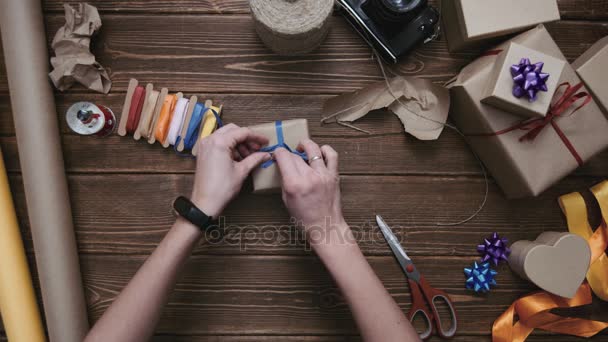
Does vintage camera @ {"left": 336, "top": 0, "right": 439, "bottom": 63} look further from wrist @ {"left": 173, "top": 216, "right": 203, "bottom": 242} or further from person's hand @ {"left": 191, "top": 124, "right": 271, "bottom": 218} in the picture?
wrist @ {"left": 173, "top": 216, "right": 203, "bottom": 242}

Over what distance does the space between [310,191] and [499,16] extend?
22.3 inches

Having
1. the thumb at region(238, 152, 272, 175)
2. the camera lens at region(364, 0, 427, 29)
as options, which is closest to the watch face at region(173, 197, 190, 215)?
the thumb at region(238, 152, 272, 175)

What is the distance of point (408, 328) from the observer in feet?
2.44

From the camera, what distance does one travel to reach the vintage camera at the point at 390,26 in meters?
0.91

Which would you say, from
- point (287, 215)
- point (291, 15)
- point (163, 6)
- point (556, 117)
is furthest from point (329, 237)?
point (163, 6)

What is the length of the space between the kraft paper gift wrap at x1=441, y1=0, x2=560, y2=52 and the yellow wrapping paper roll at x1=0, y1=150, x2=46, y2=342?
1.10 metres

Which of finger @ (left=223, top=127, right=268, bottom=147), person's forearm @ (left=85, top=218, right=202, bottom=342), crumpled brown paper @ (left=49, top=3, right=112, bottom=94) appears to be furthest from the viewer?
crumpled brown paper @ (left=49, top=3, right=112, bottom=94)

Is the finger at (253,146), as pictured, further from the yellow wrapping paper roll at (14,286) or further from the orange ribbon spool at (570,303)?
the orange ribbon spool at (570,303)

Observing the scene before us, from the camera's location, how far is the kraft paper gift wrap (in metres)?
0.87

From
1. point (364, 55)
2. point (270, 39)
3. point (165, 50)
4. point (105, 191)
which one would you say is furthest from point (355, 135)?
point (105, 191)

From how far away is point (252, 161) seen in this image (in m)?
0.83

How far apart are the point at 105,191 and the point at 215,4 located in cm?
52

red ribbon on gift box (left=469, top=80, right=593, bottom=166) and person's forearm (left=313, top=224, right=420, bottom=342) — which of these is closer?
person's forearm (left=313, top=224, right=420, bottom=342)
